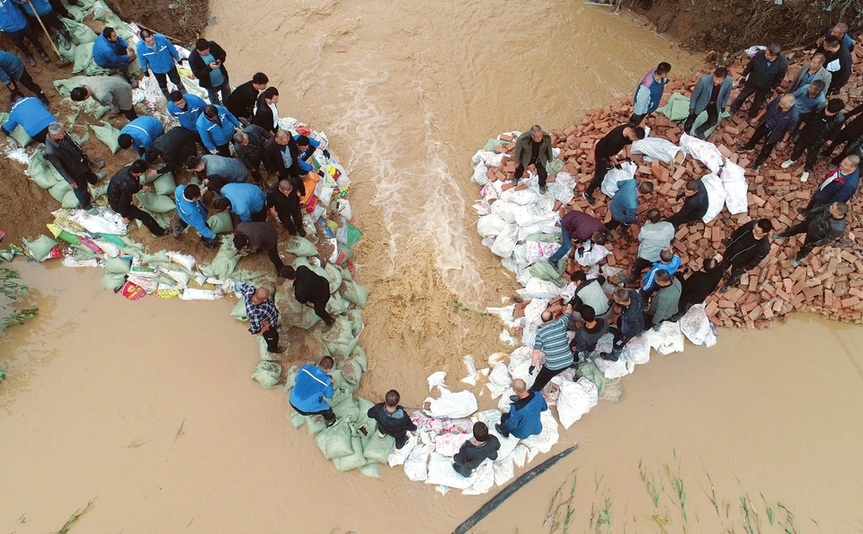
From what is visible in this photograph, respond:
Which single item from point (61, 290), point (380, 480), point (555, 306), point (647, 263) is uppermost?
point (647, 263)

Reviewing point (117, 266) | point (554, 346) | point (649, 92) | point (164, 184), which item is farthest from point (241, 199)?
point (649, 92)

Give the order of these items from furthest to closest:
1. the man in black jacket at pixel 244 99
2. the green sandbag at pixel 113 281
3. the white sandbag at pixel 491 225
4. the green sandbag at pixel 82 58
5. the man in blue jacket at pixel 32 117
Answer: the green sandbag at pixel 82 58 < the white sandbag at pixel 491 225 < the man in black jacket at pixel 244 99 < the green sandbag at pixel 113 281 < the man in blue jacket at pixel 32 117

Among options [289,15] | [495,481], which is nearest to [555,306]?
[495,481]

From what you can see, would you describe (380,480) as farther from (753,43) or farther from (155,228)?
(753,43)

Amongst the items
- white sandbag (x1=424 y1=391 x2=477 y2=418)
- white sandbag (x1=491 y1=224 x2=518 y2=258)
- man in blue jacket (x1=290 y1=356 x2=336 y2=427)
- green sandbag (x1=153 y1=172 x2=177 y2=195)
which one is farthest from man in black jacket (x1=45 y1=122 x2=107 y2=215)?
white sandbag (x1=491 y1=224 x2=518 y2=258)

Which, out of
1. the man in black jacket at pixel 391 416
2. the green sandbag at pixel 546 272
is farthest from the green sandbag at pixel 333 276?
the green sandbag at pixel 546 272

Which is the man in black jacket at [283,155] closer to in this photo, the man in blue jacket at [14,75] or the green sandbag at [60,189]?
the green sandbag at [60,189]

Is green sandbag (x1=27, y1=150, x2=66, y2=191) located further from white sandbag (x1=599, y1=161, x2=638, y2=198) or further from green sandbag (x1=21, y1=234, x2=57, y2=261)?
white sandbag (x1=599, y1=161, x2=638, y2=198)
